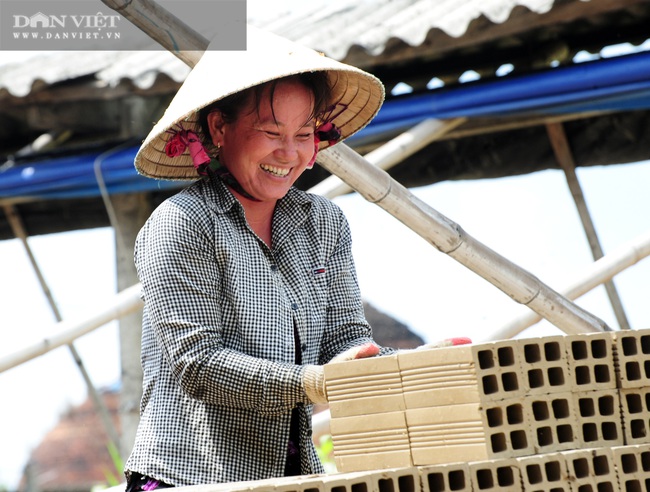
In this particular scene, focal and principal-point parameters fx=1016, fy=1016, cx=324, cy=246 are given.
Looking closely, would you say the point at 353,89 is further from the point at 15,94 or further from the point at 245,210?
the point at 15,94

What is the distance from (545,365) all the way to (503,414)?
14 cm

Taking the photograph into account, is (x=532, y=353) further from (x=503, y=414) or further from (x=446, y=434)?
(x=446, y=434)

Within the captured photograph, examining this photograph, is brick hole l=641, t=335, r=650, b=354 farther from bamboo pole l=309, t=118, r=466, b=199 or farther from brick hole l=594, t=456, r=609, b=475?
bamboo pole l=309, t=118, r=466, b=199

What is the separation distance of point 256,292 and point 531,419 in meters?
0.73

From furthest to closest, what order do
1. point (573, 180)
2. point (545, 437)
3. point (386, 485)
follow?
point (573, 180) → point (545, 437) → point (386, 485)

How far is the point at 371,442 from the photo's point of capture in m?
2.08

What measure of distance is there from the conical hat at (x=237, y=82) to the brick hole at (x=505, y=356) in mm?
842

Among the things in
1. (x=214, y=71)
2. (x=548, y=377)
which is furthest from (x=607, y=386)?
(x=214, y=71)

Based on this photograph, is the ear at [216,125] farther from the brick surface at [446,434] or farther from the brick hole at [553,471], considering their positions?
the brick hole at [553,471]

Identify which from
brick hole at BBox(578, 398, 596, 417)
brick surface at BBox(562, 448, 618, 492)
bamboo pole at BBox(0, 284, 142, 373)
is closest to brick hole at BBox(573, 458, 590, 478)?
brick surface at BBox(562, 448, 618, 492)

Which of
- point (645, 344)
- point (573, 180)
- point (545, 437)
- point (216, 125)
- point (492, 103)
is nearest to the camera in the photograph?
point (545, 437)

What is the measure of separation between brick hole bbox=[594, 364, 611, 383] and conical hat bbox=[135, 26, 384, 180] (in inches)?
37.7

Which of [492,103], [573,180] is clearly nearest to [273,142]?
[492,103]

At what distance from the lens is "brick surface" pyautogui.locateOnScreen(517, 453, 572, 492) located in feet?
6.57
